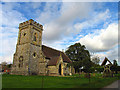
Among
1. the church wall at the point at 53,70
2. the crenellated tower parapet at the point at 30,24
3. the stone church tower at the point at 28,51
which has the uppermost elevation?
the crenellated tower parapet at the point at 30,24

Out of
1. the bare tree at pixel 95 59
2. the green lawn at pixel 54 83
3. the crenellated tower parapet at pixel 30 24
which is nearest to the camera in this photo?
the green lawn at pixel 54 83

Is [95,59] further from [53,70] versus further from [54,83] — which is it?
[54,83]

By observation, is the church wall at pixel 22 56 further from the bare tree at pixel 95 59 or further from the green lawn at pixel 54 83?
the bare tree at pixel 95 59

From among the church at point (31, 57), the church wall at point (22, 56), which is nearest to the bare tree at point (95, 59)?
the church at point (31, 57)

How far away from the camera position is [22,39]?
31.8 m

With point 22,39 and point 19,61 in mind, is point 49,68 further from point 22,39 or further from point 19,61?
point 22,39

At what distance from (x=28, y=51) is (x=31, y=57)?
200cm

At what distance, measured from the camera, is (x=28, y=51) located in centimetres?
2850

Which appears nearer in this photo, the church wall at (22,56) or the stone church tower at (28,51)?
the church wall at (22,56)

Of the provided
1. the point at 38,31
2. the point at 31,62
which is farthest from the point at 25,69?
the point at 38,31

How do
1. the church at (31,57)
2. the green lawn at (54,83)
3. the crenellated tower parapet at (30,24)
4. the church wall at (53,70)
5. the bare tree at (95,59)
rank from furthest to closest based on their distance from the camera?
the bare tree at (95,59)
the crenellated tower parapet at (30,24)
the church wall at (53,70)
the church at (31,57)
the green lawn at (54,83)

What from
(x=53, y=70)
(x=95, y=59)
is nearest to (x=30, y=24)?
(x=53, y=70)

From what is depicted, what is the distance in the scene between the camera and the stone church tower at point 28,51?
2820cm

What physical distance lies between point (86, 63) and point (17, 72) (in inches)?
802
